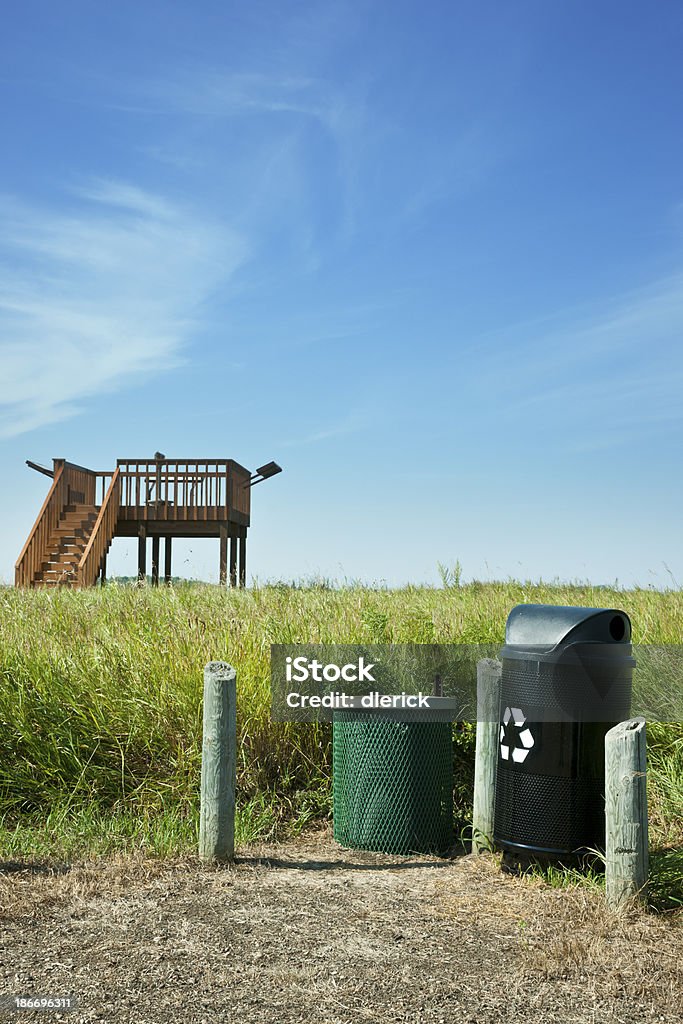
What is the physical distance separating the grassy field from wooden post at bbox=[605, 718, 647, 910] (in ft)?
1.86

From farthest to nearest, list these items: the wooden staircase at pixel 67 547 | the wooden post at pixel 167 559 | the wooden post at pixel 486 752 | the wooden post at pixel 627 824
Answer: the wooden post at pixel 167 559
the wooden staircase at pixel 67 547
the wooden post at pixel 486 752
the wooden post at pixel 627 824

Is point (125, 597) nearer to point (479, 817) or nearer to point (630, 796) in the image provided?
point (479, 817)

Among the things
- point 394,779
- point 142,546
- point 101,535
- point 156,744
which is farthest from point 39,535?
point 394,779

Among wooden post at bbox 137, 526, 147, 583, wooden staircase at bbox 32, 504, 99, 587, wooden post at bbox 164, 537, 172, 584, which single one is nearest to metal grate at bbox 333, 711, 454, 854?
wooden staircase at bbox 32, 504, 99, 587

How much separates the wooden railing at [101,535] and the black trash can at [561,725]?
1527 centimetres

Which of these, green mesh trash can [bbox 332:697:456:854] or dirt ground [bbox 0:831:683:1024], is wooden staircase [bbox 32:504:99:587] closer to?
green mesh trash can [bbox 332:697:456:854]

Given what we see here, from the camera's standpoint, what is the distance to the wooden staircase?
19922 millimetres

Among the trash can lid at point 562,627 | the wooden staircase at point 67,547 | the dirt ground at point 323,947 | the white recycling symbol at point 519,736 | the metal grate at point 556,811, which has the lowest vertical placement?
the dirt ground at point 323,947

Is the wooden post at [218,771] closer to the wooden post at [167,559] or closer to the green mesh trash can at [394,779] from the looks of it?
the green mesh trash can at [394,779]

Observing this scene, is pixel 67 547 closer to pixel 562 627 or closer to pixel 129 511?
pixel 129 511

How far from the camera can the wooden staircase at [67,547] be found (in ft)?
65.4

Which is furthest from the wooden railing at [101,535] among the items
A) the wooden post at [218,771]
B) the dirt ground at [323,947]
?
the dirt ground at [323,947]

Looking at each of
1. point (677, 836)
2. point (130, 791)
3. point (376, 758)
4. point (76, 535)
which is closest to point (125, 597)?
point (130, 791)

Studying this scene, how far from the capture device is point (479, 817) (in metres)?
5.80
